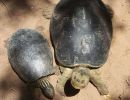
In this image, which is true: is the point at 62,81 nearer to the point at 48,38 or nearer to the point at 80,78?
the point at 80,78

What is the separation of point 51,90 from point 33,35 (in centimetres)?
74

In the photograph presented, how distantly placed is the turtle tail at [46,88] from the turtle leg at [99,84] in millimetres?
523

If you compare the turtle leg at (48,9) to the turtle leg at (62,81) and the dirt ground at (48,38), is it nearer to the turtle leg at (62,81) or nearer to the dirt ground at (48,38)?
the dirt ground at (48,38)

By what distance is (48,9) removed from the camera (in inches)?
194

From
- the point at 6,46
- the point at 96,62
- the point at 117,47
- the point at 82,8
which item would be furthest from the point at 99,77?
the point at 6,46

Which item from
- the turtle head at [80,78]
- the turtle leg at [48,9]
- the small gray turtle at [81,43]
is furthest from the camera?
the turtle leg at [48,9]

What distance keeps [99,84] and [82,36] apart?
2.12 feet

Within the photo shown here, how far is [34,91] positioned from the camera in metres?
4.31

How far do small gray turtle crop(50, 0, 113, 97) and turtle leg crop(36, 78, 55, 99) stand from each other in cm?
13

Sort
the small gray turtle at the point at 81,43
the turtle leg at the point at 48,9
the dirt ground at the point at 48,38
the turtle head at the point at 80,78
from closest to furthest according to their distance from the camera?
the turtle head at the point at 80,78
the small gray turtle at the point at 81,43
the dirt ground at the point at 48,38
the turtle leg at the point at 48,9

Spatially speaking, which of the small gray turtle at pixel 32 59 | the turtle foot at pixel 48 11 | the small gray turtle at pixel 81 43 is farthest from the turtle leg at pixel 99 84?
the turtle foot at pixel 48 11

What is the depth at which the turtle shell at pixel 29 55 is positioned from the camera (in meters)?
4.23

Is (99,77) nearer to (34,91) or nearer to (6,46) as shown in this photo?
(34,91)

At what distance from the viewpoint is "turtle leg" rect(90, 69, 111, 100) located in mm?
4332
